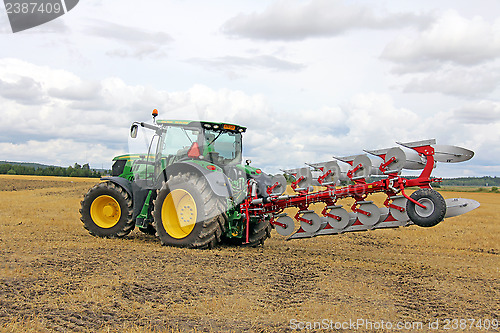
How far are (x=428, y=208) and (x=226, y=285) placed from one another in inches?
139

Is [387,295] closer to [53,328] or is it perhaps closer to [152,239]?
[53,328]

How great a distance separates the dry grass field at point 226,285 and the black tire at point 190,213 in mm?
352

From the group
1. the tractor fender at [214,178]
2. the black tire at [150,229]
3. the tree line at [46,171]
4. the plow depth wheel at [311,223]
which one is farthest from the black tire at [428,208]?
the tree line at [46,171]

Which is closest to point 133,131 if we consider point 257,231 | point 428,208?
point 257,231

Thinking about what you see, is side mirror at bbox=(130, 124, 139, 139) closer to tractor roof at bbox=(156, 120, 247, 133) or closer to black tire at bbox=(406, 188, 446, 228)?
tractor roof at bbox=(156, 120, 247, 133)

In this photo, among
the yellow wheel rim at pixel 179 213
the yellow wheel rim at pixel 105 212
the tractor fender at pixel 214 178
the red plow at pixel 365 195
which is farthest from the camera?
the yellow wheel rim at pixel 105 212

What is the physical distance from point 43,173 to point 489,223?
55.9 meters

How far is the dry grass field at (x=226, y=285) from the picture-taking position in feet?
16.3

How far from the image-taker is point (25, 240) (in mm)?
9508

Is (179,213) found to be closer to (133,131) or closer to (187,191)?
(187,191)

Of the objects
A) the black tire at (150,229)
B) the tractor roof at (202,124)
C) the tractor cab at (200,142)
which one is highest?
the tractor roof at (202,124)

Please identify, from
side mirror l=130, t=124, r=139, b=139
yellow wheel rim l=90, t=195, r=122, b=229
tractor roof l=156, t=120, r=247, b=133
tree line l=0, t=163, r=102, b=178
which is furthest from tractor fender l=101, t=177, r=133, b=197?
tree line l=0, t=163, r=102, b=178

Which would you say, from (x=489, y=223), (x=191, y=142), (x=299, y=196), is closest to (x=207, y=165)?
(x=191, y=142)

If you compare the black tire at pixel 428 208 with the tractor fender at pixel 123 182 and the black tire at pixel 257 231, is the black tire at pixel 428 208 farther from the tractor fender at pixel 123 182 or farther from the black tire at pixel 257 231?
the tractor fender at pixel 123 182
